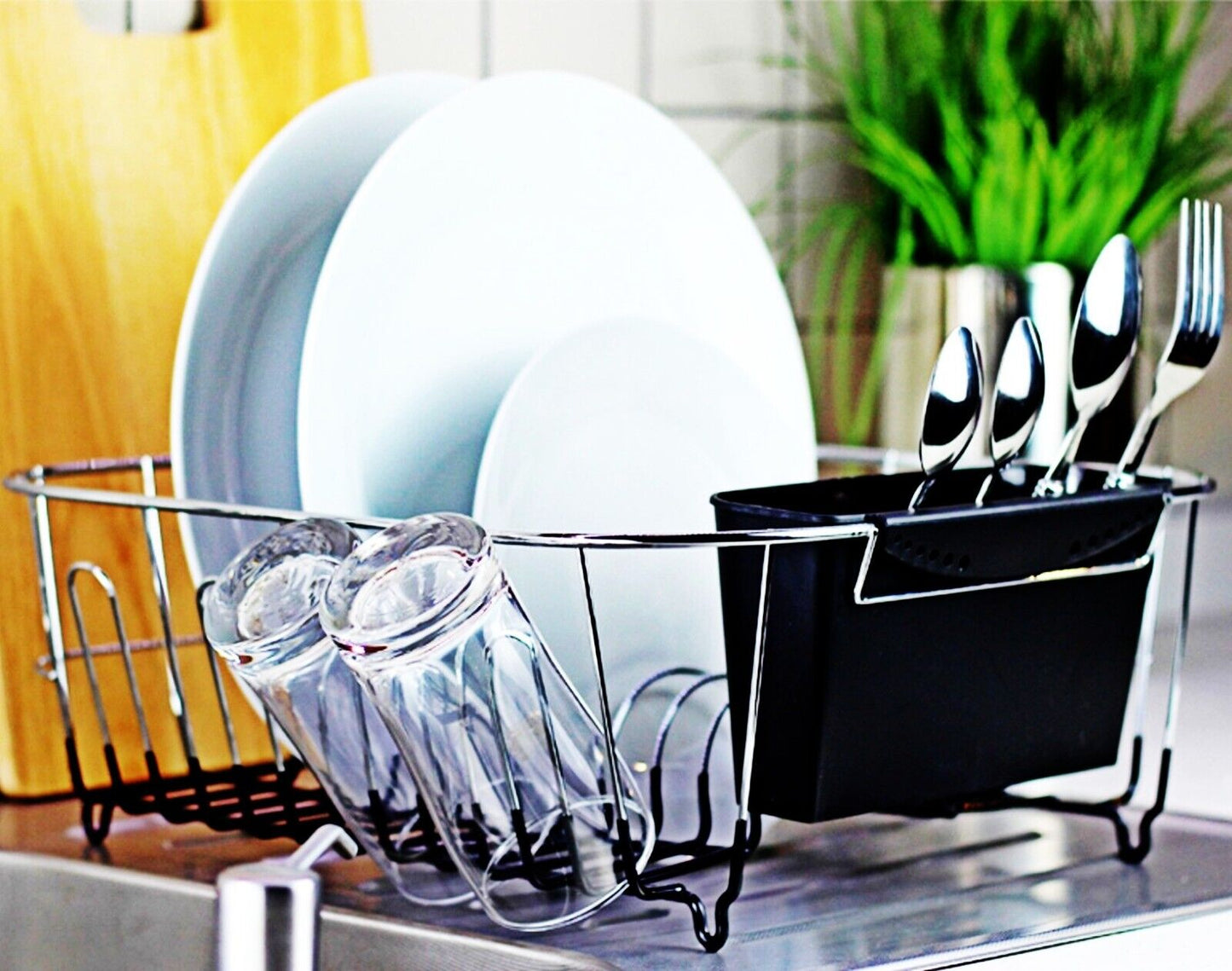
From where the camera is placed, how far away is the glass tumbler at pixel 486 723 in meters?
0.47

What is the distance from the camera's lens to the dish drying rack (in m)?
0.51

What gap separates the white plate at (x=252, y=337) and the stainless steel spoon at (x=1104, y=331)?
306mm

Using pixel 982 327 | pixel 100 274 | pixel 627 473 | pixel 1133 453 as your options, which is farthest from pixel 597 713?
pixel 982 327

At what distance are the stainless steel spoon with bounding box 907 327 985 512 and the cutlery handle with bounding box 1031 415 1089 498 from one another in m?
0.06

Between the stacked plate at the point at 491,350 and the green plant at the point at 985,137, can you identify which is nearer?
the stacked plate at the point at 491,350

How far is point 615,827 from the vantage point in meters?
0.55

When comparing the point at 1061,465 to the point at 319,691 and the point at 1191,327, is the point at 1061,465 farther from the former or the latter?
the point at 319,691

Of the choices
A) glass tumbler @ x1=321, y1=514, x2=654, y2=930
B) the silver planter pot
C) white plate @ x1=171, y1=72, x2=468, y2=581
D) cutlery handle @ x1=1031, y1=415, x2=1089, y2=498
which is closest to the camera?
glass tumbler @ x1=321, y1=514, x2=654, y2=930

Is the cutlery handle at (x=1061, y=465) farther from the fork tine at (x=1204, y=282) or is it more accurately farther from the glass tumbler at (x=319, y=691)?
the glass tumbler at (x=319, y=691)

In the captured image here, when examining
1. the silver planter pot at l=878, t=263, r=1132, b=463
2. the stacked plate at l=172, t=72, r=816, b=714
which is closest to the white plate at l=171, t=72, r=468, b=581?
the stacked plate at l=172, t=72, r=816, b=714

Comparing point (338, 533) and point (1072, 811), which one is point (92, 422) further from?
point (1072, 811)

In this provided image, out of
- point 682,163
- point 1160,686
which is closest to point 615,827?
point 682,163

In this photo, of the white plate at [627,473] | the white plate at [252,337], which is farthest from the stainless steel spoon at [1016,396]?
the white plate at [252,337]

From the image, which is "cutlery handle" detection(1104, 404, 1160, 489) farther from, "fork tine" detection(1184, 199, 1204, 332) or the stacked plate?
the stacked plate
